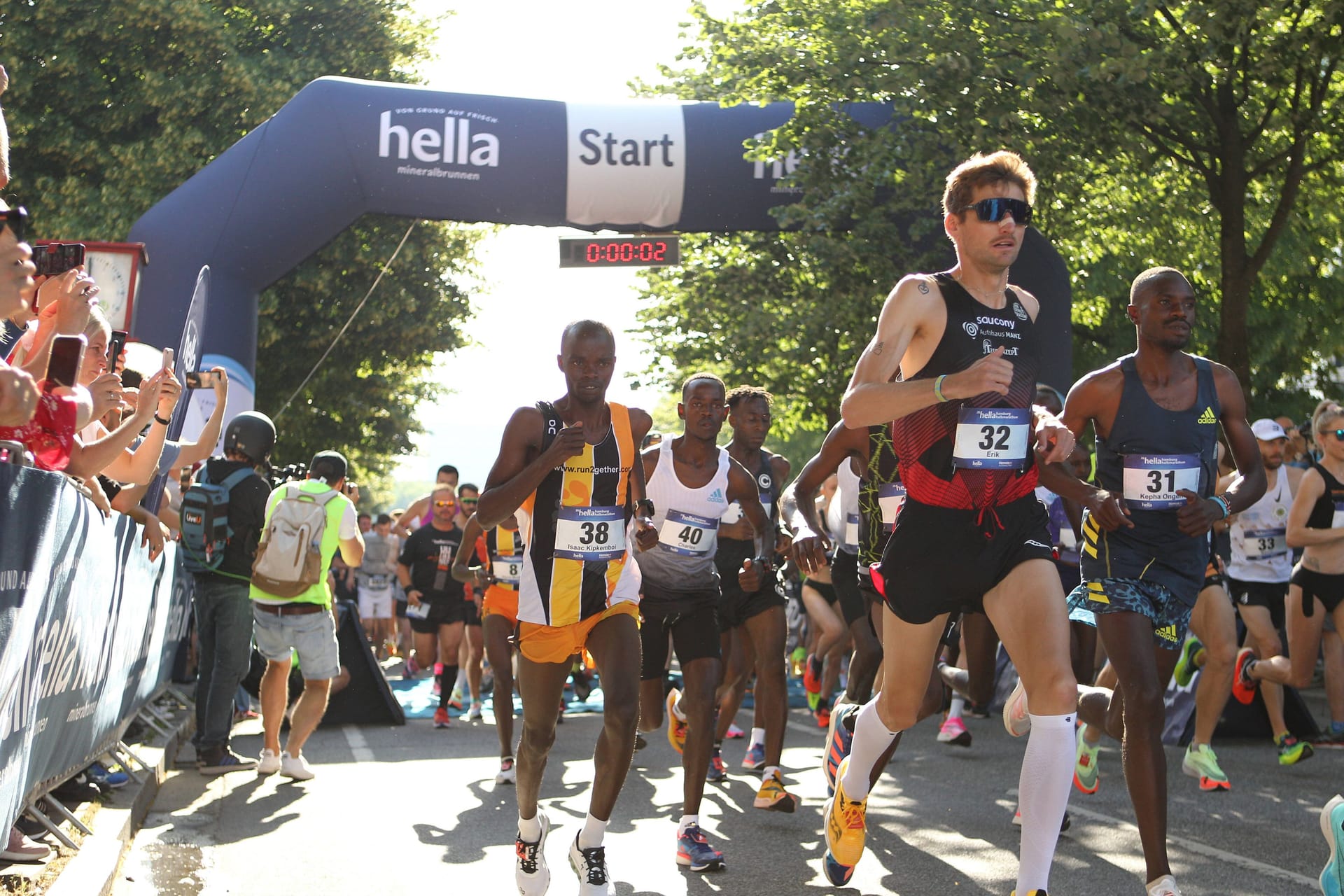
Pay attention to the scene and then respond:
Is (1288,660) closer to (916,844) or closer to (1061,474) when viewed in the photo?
(916,844)

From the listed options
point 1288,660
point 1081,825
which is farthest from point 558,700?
point 1288,660

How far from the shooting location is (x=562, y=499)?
18.3 feet

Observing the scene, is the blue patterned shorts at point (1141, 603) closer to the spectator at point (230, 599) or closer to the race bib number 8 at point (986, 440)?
the race bib number 8 at point (986, 440)

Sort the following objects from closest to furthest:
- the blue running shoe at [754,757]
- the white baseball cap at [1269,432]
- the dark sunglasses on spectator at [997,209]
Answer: the dark sunglasses on spectator at [997,209] < the blue running shoe at [754,757] < the white baseball cap at [1269,432]

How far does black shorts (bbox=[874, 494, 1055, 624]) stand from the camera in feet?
15.7

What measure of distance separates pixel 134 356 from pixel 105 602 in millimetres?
3123

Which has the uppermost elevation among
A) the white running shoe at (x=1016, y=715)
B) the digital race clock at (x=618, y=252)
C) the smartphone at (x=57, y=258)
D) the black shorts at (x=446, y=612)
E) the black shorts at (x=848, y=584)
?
the digital race clock at (x=618, y=252)

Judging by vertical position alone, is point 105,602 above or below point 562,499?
below

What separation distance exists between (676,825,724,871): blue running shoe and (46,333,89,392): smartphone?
3.04m

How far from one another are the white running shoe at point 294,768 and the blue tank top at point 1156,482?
17.1 ft

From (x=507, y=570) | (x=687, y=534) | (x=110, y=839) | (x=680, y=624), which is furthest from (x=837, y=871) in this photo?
(x=507, y=570)

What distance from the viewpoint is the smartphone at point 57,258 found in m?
4.40

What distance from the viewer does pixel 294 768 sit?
912 cm

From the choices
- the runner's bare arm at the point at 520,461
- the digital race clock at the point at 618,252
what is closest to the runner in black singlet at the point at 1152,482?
the runner's bare arm at the point at 520,461
